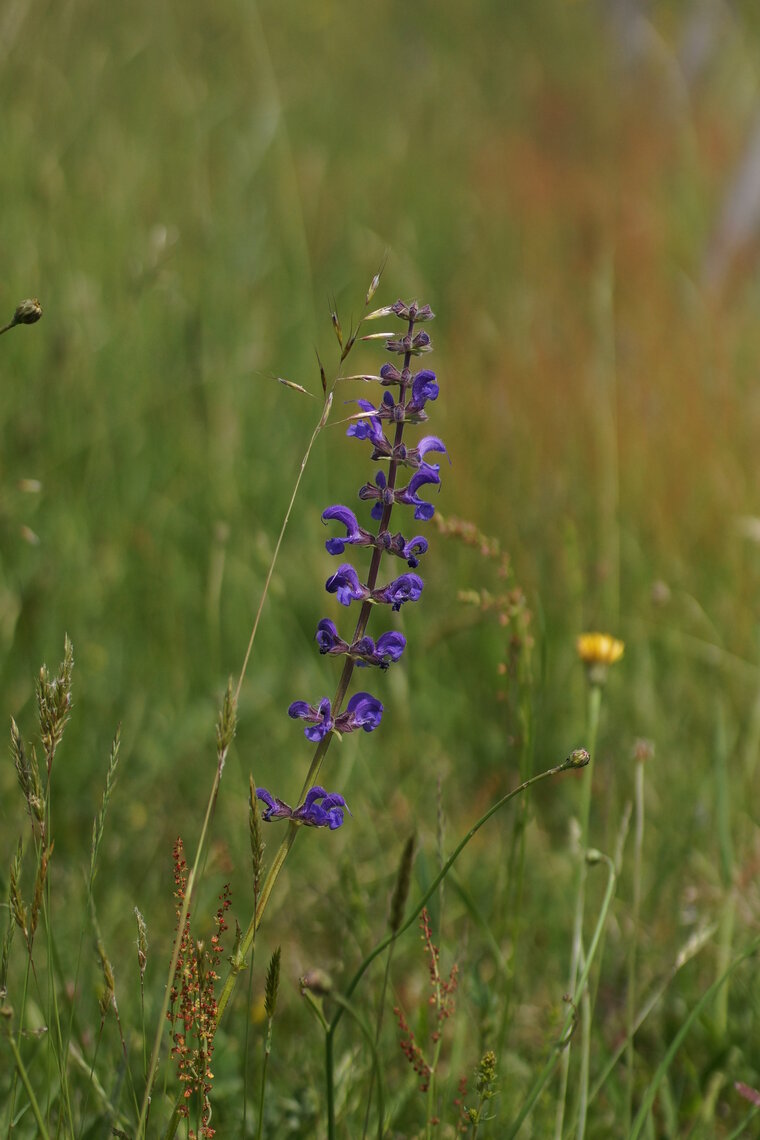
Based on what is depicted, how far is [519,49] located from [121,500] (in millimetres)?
7722

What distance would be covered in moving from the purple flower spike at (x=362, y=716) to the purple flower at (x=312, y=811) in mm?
71

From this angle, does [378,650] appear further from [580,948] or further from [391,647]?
[580,948]

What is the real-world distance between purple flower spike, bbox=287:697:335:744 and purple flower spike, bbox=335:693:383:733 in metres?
0.02

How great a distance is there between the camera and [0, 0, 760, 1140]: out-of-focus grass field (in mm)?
1928

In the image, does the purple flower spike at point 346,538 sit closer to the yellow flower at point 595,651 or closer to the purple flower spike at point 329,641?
the purple flower spike at point 329,641

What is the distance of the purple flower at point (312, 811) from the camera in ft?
3.66

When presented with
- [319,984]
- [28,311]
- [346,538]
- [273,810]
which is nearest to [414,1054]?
[273,810]

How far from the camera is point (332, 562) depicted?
10.6ft

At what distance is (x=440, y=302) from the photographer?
17.1ft

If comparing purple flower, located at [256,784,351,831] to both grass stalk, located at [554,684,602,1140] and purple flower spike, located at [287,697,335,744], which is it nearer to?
purple flower spike, located at [287,697,335,744]

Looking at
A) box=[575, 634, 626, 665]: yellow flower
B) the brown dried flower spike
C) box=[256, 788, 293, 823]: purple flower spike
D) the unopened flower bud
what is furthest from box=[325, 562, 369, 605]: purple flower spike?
box=[575, 634, 626, 665]: yellow flower

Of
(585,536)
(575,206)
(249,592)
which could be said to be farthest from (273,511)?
(575,206)

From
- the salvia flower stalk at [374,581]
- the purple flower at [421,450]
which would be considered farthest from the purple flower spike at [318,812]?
the purple flower at [421,450]

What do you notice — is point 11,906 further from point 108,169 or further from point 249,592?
point 108,169
